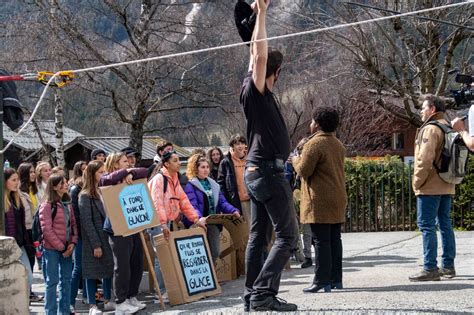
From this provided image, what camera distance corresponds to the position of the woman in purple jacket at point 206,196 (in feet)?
35.0

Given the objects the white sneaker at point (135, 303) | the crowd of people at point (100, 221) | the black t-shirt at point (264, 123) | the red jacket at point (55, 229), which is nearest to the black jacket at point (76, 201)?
the crowd of people at point (100, 221)

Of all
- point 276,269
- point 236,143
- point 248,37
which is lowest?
point 276,269

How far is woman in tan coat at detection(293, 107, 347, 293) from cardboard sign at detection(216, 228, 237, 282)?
8.31 feet

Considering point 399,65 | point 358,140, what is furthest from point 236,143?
point 358,140

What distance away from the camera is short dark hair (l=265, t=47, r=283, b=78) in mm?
7227

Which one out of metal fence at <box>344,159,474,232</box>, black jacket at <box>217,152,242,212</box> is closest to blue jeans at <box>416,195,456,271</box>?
black jacket at <box>217,152,242,212</box>

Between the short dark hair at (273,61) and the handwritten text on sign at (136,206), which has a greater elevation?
the short dark hair at (273,61)

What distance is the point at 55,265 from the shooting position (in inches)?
361

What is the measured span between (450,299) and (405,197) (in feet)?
35.9

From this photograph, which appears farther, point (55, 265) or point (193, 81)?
point (193, 81)

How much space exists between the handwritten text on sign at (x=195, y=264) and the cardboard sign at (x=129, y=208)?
470 mm

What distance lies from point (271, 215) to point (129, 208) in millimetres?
2693

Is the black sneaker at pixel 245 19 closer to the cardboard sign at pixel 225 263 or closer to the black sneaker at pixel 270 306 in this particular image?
the black sneaker at pixel 270 306

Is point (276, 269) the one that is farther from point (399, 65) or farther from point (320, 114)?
point (399, 65)
